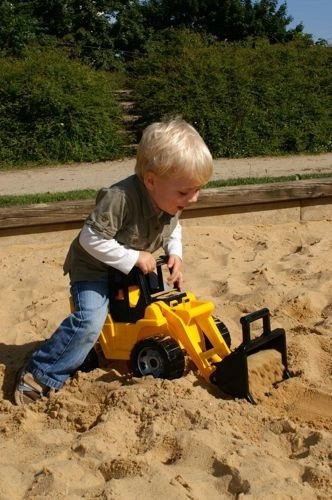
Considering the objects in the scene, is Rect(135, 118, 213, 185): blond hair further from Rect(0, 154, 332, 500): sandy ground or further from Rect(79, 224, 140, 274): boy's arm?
Rect(0, 154, 332, 500): sandy ground

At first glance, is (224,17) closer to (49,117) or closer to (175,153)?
(49,117)

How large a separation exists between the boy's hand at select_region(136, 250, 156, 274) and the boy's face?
7.4 inches

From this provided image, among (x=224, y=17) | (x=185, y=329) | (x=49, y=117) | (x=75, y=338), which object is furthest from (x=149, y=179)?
(x=224, y=17)

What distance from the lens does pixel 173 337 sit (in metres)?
2.70

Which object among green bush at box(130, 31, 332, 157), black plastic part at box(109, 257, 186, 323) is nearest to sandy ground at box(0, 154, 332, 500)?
black plastic part at box(109, 257, 186, 323)

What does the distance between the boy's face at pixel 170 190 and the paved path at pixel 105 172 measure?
4730 millimetres

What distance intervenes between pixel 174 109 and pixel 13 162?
2.56 metres

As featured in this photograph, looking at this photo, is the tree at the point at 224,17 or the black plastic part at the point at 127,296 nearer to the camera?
the black plastic part at the point at 127,296

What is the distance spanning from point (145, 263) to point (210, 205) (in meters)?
2.38

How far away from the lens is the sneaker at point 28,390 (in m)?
2.78

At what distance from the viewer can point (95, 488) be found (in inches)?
78.5

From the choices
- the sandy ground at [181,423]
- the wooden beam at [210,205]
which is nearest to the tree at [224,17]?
the wooden beam at [210,205]

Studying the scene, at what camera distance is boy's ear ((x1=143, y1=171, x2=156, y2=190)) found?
8.64 ft

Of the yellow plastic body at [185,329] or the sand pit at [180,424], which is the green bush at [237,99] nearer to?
the sand pit at [180,424]
